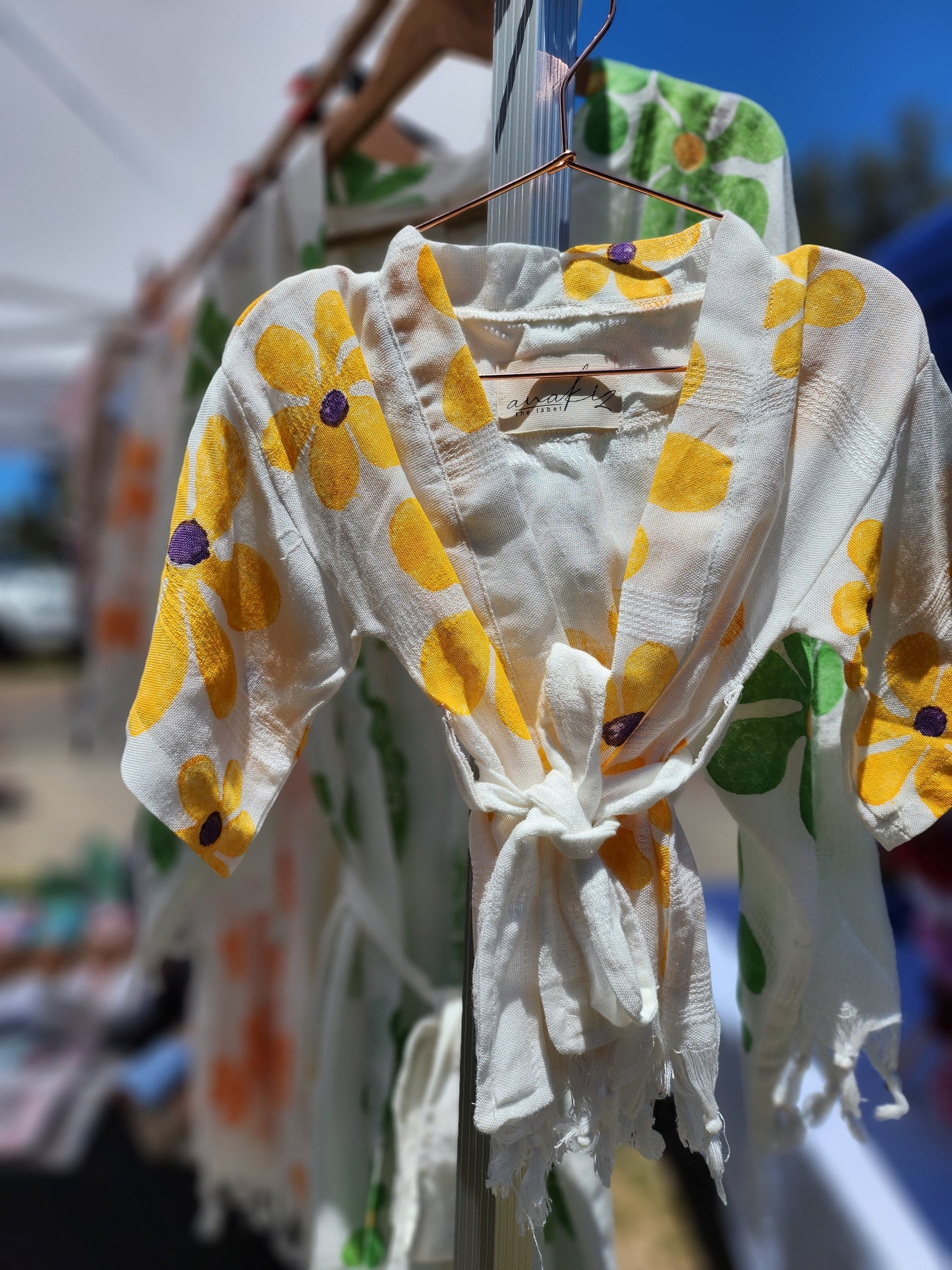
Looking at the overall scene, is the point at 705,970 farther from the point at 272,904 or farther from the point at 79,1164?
the point at 79,1164

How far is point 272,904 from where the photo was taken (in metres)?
0.86

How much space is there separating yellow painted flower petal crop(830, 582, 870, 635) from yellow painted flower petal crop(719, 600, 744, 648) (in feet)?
0.14

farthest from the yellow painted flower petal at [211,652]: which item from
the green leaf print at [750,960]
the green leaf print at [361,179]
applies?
the green leaf print at [361,179]

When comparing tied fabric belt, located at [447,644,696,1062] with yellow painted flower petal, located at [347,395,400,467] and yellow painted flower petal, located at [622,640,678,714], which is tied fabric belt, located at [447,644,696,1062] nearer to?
yellow painted flower petal, located at [622,640,678,714]

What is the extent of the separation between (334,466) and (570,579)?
13 cm

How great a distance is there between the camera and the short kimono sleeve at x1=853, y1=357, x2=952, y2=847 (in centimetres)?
40

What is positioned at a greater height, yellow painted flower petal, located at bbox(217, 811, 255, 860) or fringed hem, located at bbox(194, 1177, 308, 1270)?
yellow painted flower petal, located at bbox(217, 811, 255, 860)

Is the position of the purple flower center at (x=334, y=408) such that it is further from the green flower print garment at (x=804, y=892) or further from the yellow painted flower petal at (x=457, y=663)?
the green flower print garment at (x=804, y=892)

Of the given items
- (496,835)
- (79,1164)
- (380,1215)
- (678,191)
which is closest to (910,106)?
(678,191)

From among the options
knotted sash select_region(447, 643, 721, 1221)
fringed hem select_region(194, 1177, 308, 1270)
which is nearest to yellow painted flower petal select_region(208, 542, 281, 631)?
knotted sash select_region(447, 643, 721, 1221)

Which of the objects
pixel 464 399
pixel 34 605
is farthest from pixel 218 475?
pixel 34 605

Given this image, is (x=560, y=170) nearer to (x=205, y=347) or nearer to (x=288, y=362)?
(x=288, y=362)

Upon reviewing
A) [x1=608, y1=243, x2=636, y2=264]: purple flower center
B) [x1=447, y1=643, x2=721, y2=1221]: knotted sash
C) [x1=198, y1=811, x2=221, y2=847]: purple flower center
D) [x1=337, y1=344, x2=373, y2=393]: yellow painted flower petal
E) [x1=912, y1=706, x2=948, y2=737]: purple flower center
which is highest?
[x1=608, y1=243, x2=636, y2=264]: purple flower center

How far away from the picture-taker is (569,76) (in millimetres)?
415
